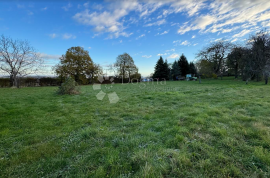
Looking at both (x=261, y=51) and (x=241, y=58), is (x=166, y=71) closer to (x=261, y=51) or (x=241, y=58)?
(x=241, y=58)

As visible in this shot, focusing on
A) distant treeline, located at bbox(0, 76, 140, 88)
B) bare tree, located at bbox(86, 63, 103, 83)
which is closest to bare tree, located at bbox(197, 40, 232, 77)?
bare tree, located at bbox(86, 63, 103, 83)

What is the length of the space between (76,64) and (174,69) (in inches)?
935

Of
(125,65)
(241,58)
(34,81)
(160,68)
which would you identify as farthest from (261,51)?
(34,81)

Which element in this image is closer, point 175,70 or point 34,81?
point 34,81

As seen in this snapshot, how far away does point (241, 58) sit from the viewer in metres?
15.1

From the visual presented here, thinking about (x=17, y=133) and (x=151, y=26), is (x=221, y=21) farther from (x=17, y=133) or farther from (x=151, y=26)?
(x=17, y=133)

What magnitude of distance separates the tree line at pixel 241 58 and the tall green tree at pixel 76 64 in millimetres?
23010

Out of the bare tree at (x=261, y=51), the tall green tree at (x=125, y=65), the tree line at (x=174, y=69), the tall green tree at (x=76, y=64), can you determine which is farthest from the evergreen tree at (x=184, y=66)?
the tall green tree at (x=76, y=64)

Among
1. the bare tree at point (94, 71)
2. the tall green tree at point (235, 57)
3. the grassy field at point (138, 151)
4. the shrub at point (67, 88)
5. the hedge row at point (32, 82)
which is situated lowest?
the grassy field at point (138, 151)

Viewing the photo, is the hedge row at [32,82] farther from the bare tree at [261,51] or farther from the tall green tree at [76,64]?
the bare tree at [261,51]

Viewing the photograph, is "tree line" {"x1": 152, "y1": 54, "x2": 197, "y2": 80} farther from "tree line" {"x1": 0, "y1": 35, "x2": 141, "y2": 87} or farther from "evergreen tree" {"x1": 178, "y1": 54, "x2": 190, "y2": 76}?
"tree line" {"x1": 0, "y1": 35, "x2": 141, "y2": 87}

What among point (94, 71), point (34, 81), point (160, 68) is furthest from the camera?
point (160, 68)

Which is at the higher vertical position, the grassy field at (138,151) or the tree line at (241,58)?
the tree line at (241,58)

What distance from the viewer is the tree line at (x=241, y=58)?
1214cm
